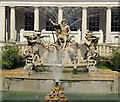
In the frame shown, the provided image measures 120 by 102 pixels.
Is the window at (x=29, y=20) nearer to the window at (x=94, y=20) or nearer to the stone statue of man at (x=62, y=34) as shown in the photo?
the window at (x=94, y=20)

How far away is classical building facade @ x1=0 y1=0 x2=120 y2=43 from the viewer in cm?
3900

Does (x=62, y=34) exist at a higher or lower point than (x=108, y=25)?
lower

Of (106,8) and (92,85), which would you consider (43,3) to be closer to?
(106,8)

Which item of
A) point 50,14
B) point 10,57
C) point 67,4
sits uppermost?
point 67,4

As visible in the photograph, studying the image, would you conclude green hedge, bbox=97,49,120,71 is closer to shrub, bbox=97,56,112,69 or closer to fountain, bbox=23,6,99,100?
shrub, bbox=97,56,112,69

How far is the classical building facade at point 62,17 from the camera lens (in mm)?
39000

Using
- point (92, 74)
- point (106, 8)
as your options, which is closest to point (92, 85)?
point (92, 74)

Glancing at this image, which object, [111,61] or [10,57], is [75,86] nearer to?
[111,61]

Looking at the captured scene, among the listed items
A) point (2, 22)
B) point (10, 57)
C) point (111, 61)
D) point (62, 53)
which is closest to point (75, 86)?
point (62, 53)

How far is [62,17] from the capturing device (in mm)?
39125

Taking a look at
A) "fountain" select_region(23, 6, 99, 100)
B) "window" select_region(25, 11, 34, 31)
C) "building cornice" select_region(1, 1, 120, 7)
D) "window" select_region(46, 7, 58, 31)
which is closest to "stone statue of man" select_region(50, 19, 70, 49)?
"fountain" select_region(23, 6, 99, 100)

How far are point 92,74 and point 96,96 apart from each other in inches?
147

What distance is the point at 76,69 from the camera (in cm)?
1961

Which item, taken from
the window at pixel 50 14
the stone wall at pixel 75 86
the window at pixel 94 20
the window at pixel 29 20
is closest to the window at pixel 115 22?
the window at pixel 94 20
